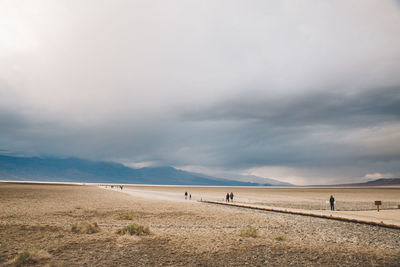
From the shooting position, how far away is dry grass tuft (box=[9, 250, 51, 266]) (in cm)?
983

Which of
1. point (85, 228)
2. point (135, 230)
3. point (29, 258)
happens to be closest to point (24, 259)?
point (29, 258)

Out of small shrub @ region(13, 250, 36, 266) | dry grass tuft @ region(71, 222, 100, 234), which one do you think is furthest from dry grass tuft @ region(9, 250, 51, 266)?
dry grass tuft @ region(71, 222, 100, 234)

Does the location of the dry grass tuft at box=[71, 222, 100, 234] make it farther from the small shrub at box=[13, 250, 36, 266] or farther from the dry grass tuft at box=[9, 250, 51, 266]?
the small shrub at box=[13, 250, 36, 266]

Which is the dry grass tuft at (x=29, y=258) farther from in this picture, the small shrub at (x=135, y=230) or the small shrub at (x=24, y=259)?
the small shrub at (x=135, y=230)

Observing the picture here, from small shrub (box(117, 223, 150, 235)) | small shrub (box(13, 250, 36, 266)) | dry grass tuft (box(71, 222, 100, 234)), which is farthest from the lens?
dry grass tuft (box(71, 222, 100, 234))

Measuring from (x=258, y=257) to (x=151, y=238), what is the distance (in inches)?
237

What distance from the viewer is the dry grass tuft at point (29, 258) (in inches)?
387

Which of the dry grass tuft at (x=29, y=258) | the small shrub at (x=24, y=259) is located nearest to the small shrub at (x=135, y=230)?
the dry grass tuft at (x=29, y=258)

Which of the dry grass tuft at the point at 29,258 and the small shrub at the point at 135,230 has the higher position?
the small shrub at the point at 135,230

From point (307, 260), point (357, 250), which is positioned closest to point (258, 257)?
point (307, 260)

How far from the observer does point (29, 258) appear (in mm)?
10117

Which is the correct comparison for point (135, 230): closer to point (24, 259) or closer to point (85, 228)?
point (85, 228)

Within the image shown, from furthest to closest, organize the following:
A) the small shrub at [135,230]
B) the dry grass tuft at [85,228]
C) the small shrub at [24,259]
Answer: the dry grass tuft at [85,228], the small shrub at [135,230], the small shrub at [24,259]

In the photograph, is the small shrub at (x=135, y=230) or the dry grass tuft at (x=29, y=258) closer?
the dry grass tuft at (x=29, y=258)
